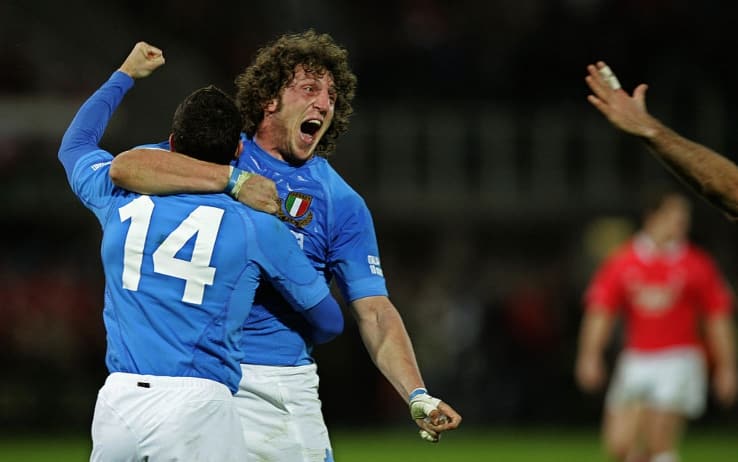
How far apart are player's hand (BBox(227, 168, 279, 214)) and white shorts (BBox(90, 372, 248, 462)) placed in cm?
67

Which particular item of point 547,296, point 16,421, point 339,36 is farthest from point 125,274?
point 339,36

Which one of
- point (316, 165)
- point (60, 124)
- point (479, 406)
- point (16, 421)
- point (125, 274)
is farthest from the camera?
point (60, 124)

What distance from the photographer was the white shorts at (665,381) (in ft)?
33.4

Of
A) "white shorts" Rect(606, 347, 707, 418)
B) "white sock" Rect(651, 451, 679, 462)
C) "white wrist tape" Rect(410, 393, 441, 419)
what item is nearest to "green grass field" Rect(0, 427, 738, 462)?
"white shorts" Rect(606, 347, 707, 418)

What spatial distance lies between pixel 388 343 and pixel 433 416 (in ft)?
1.84

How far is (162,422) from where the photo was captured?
14.0ft

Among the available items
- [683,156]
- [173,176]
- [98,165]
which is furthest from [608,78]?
[98,165]

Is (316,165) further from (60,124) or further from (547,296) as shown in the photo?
(60,124)

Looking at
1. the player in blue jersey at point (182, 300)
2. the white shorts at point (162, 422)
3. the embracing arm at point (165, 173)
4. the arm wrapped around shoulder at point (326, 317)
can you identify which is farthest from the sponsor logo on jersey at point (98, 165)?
the arm wrapped around shoulder at point (326, 317)

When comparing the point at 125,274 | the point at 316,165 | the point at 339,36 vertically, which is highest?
the point at 339,36

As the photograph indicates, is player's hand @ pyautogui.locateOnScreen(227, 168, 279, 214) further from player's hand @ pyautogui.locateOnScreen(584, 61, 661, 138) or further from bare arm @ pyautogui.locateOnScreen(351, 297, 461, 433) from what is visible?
player's hand @ pyautogui.locateOnScreen(584, 61, 661, 138)

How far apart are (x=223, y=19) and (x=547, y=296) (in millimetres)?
6349

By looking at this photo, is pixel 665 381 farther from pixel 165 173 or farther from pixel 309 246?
pixel 165 173

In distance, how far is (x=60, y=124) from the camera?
17.0 metres
